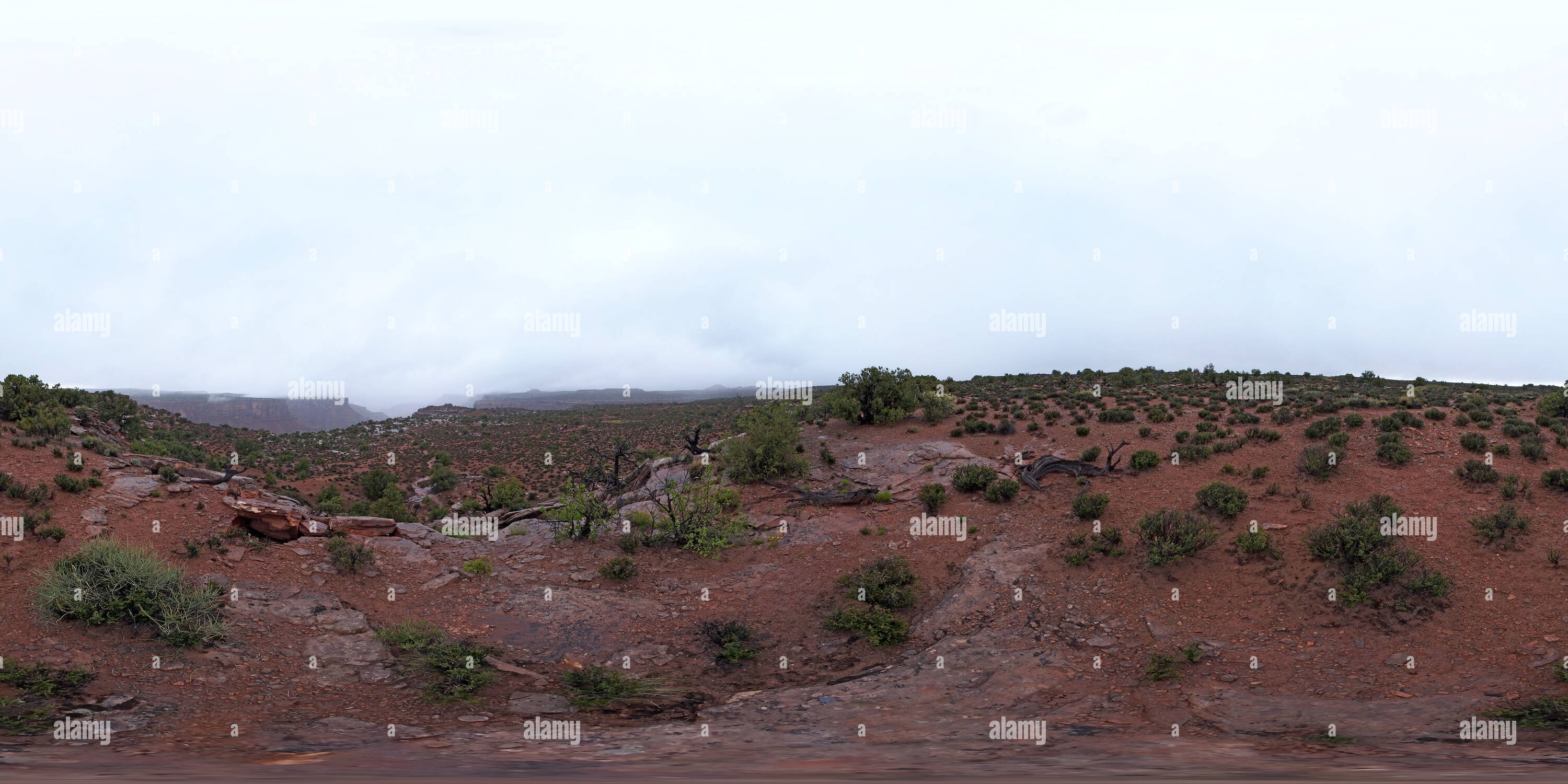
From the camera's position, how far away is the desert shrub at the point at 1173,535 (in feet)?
39.7

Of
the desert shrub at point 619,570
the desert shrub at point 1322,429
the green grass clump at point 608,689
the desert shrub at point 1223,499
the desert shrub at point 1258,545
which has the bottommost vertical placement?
the green grass clump at point 608,689

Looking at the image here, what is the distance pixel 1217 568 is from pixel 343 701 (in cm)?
1419

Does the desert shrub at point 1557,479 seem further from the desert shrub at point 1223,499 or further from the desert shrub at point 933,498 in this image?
the desert shrub at point 933,498

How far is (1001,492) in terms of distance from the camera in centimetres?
1596

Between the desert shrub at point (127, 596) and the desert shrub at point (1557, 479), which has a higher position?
the desert shrub at point (1557, 479)

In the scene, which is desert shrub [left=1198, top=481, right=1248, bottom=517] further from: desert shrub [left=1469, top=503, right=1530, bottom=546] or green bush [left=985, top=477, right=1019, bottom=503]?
green bush [left=985, top=477, right=1019, bottom=503]

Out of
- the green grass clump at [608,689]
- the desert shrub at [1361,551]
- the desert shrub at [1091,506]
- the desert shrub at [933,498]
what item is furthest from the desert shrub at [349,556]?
the desert shrub at [1361,551]

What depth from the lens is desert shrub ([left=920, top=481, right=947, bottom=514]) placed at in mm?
16078

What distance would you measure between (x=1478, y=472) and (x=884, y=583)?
12286 mm

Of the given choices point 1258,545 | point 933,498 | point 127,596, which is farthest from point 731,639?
point 1258,545

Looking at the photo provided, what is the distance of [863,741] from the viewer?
7.79 meters

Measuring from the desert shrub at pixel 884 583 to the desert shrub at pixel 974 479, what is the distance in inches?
151

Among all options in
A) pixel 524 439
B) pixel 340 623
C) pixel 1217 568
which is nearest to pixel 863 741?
pixel 1217 568

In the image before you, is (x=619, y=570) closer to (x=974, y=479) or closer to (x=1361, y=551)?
(x=974, y=479)
